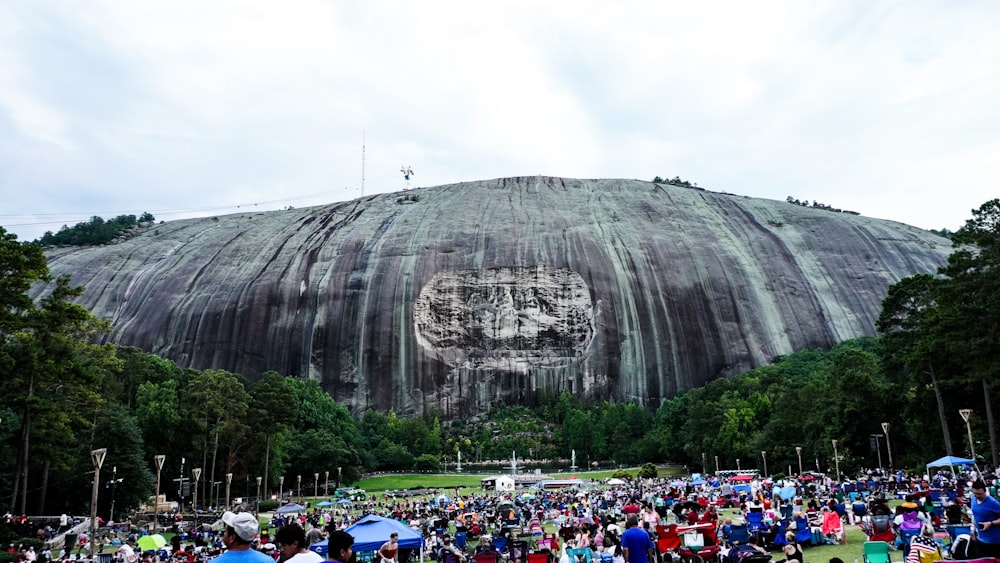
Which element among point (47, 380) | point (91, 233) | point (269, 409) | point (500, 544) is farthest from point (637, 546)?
point (91, 233)

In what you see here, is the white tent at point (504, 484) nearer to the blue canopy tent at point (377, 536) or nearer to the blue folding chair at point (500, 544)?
the blue folding chair at point (500, 544)

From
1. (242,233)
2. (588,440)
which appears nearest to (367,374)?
(588,440)

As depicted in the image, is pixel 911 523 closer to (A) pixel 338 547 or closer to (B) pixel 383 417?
(A) pixel 338 547

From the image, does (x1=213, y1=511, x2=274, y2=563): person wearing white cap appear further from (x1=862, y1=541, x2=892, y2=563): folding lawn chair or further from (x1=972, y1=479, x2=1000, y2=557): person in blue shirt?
(x1=862, y1=541, x2=892, y2=563): folding lawn chair

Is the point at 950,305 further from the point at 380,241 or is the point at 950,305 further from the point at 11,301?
the point at 380,241

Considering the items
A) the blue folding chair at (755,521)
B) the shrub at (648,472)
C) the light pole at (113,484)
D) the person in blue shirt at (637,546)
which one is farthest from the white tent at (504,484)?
the person in blue shirt at (637,546)

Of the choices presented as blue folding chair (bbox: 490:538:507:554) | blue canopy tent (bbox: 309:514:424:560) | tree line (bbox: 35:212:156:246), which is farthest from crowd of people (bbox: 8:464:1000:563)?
tree line (bbox: 35:212:156:246)

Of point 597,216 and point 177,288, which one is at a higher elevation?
point 597,216
